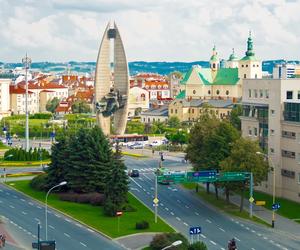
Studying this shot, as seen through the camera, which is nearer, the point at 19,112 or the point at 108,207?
the point at 108,207

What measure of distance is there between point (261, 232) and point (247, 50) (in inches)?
5283

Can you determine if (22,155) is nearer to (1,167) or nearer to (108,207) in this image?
(1,167)

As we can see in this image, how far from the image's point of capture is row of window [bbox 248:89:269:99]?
263ft

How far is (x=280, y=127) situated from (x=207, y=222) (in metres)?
17.2

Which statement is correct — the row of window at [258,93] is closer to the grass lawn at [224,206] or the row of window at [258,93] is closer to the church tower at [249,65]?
the grass lawn at [224,206]

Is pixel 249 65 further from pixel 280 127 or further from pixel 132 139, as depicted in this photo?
pixel 280 127

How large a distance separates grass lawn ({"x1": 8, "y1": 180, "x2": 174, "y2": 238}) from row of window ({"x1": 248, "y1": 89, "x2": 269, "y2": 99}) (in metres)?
16.4

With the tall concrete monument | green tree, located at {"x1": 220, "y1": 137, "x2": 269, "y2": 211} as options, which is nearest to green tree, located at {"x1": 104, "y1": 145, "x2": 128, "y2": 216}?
green tree, located at {"x1": 220, "y1": 137, "x2": 269, "y2": 211}

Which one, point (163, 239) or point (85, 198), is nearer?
point (163, 239)

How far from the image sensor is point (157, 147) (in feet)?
408

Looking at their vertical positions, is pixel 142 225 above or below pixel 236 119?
below

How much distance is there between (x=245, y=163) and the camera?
67812 mm

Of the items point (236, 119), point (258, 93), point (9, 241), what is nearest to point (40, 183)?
point (9, 241)

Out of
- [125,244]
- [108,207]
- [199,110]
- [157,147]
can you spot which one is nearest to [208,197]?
[108,207]
